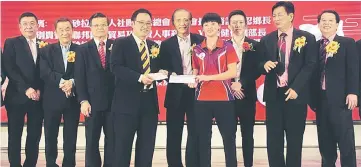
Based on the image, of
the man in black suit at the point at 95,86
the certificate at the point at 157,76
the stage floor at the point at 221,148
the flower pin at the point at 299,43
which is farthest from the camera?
the stage floor at the point at 221,148

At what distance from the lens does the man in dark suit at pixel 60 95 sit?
13.9 ft

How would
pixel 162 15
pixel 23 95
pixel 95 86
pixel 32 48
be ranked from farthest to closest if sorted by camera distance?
1. pixel 162 15
2. pixel 32 48
3. pixel 23 95
4. pixel 95 86

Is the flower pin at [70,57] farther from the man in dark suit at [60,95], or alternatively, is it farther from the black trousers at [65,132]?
the black trousers at [65,132]

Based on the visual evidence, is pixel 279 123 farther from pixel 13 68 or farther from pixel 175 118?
pixel 13 68

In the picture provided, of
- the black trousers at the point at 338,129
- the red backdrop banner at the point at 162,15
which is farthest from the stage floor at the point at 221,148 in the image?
the black trousers at the point at 338,129

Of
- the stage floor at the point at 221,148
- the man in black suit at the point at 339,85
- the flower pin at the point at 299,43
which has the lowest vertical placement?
the stage floor at the point at 221,148

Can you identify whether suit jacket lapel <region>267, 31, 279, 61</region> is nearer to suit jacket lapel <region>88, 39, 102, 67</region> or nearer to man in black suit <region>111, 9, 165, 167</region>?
man in black suit <region>111, 9, 165, 167</region>

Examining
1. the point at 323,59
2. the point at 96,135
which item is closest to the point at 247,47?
the point at 323,59

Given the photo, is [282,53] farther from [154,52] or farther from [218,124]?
[154,52]

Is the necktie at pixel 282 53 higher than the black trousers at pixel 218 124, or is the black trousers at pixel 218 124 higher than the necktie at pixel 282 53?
the necktie at pixel 282 53

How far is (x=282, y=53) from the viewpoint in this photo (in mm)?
3828

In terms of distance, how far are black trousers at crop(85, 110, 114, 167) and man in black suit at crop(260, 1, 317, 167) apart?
1328mm

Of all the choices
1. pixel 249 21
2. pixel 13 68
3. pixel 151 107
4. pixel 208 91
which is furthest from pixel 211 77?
pixel 249 21

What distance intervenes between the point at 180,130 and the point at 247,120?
599 mm
